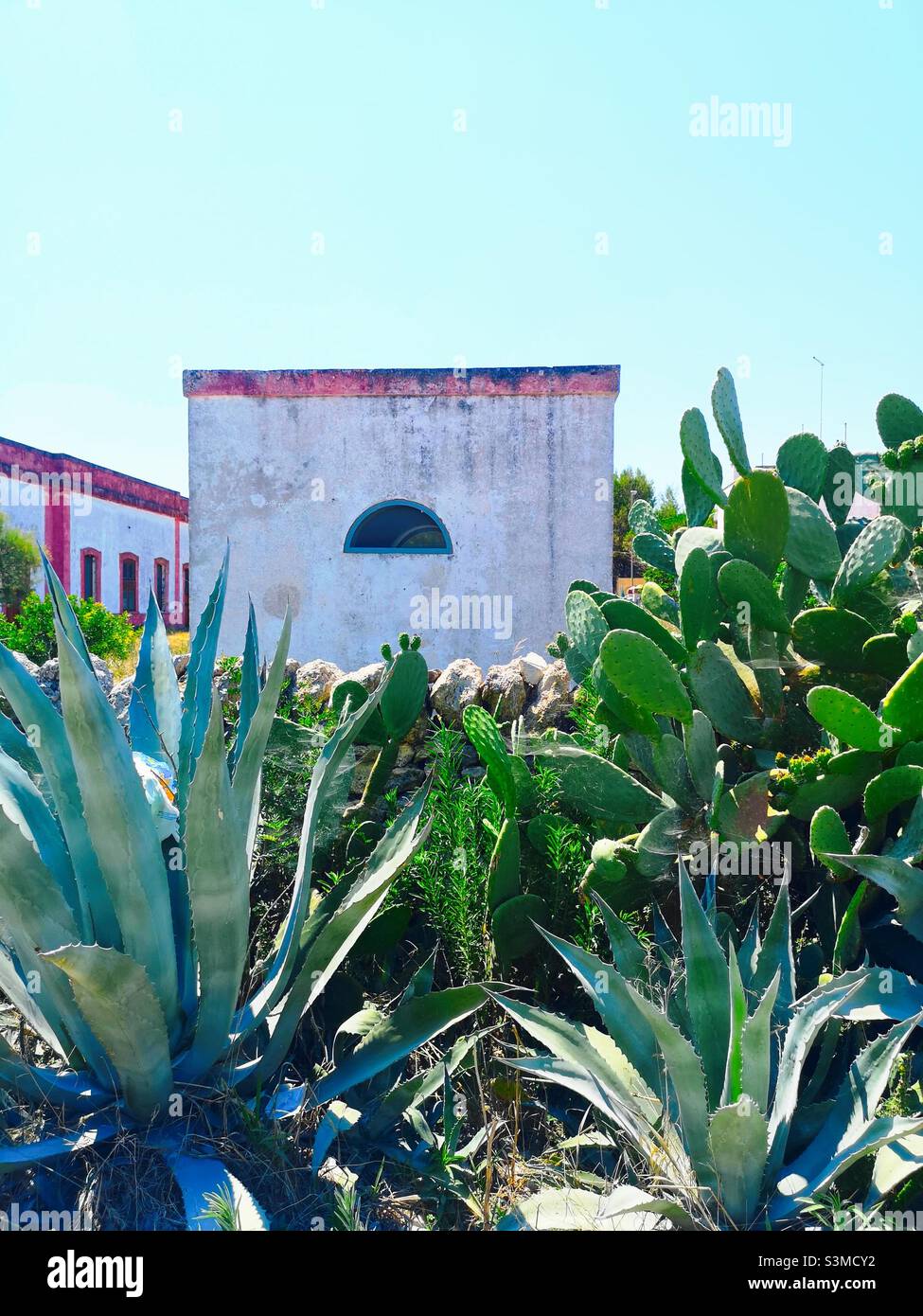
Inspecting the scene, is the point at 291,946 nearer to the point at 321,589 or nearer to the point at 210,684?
the point at 210,684

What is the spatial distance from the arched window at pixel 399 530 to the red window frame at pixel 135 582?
12290 millimetres

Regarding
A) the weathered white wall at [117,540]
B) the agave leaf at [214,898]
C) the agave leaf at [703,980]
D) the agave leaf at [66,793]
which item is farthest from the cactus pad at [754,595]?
the weathered white wall at [117,540]

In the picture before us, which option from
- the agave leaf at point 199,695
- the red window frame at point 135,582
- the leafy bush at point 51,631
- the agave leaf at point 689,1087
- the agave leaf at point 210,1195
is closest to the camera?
the agave leaf at point 210,1195

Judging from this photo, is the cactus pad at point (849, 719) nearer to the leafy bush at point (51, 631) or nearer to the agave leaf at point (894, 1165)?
the agave leaf at point (894, 1165)

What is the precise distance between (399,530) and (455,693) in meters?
5.17

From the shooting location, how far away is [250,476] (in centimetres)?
876

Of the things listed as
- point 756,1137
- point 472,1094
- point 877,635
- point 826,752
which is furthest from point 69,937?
point 877,635

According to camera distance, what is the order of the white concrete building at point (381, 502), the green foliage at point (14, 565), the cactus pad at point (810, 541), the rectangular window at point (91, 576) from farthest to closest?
the rectangular window at point (91, 576) < the green foliage at point (14, 565) < the white concrete building at point (381, 502) < the cactus pad at point (810, 541)

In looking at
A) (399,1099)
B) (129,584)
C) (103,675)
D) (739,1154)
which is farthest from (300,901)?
(129,584)

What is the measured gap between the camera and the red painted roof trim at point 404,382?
27.8 feet

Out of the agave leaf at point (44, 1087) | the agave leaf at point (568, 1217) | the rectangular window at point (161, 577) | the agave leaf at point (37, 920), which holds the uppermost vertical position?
the rectangular window at point (161, 577)

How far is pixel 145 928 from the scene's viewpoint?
7.04 feet

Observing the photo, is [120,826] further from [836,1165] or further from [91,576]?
[91,576]

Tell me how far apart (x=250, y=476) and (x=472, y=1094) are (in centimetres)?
707
